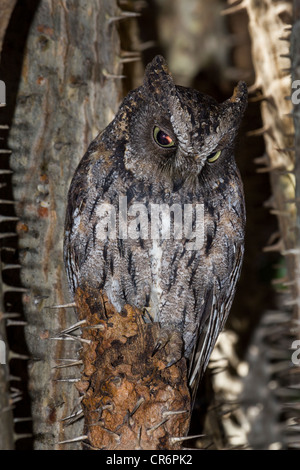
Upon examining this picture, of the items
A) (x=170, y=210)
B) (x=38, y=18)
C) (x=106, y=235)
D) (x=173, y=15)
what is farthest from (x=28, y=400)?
(x=173, y=15)

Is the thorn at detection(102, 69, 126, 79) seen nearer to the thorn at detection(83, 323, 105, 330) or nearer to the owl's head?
the owl's head

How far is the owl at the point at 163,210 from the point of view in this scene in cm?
167

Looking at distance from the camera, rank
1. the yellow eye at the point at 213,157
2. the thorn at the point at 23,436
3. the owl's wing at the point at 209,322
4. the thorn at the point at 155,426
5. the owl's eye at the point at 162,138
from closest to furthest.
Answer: the thorn at the point at 155,426
the owl's eye at the point at 162,138
the yellow eye at the point at 213,157
the thorn at the point at 23,436
the owl's wing at the point at 209,322

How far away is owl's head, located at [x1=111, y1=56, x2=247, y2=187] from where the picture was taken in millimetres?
1607

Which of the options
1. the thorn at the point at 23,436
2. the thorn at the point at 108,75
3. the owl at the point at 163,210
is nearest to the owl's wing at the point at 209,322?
the owl at the point at 163,210

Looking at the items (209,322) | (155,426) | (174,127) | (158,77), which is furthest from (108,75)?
(155,426)

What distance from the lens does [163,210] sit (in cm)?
184

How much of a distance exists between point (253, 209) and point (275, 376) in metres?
1.16

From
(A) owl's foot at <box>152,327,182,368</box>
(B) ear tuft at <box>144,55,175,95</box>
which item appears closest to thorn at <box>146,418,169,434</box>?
(A) owl's foot at <box>152,327,182,368</box>

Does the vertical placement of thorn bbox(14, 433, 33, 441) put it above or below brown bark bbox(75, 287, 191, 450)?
below

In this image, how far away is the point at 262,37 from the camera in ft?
8.53

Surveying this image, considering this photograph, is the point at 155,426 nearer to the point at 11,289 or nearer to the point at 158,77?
the point at 11,289

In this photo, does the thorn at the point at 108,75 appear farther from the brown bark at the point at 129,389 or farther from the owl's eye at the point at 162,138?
the brown bark at the point at 129,389

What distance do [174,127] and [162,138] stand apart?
0.30 feet
